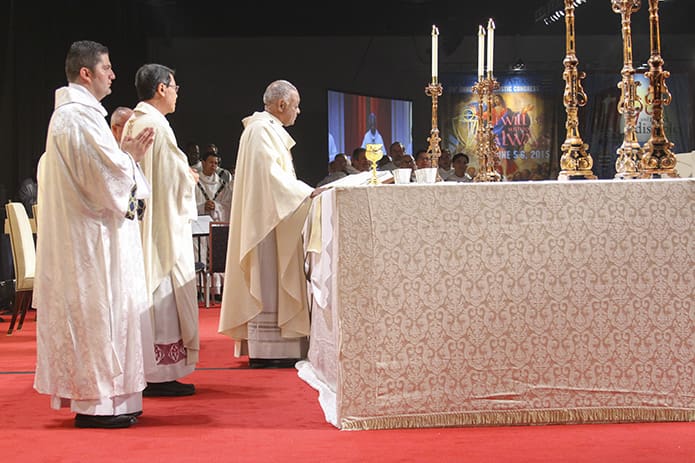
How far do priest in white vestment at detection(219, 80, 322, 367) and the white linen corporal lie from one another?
1.85 metres

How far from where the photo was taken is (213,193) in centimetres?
1182

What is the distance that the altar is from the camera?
12.0ft

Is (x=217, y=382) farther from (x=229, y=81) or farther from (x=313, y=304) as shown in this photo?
(x=229, y=81)

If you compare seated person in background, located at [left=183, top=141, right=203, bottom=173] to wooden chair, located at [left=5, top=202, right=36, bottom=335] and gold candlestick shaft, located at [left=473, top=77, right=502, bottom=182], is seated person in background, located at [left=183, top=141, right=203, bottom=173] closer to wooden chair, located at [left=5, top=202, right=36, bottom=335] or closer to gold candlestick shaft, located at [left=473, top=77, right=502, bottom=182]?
wooden chair, located at [left=5, top=202, right=36, bottom=335]

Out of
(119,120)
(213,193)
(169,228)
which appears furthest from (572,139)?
(213,193)

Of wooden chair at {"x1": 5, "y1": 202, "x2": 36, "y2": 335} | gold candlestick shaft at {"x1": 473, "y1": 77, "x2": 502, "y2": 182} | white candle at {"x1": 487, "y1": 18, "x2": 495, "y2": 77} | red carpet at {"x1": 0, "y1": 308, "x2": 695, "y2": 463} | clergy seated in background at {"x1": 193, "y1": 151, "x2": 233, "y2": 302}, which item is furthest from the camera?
clergy seated in background at {"x1": 193, "y1": 151, "x2": 233, "y2": 302}

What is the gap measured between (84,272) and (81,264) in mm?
34

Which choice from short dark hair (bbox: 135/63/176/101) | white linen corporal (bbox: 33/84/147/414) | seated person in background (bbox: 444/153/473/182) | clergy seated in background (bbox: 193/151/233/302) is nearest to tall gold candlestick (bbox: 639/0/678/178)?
white linen corporal (bbox: 33/84/147/414)

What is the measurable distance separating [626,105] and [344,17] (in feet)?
31.8

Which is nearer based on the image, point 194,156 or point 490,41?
point 490,41

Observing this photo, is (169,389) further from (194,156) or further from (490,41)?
(194,156)

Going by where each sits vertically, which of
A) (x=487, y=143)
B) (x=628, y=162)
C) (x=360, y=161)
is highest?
(x=360, y=161)

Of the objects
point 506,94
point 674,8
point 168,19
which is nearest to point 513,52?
point 506,94

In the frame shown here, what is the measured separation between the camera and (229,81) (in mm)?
13273
